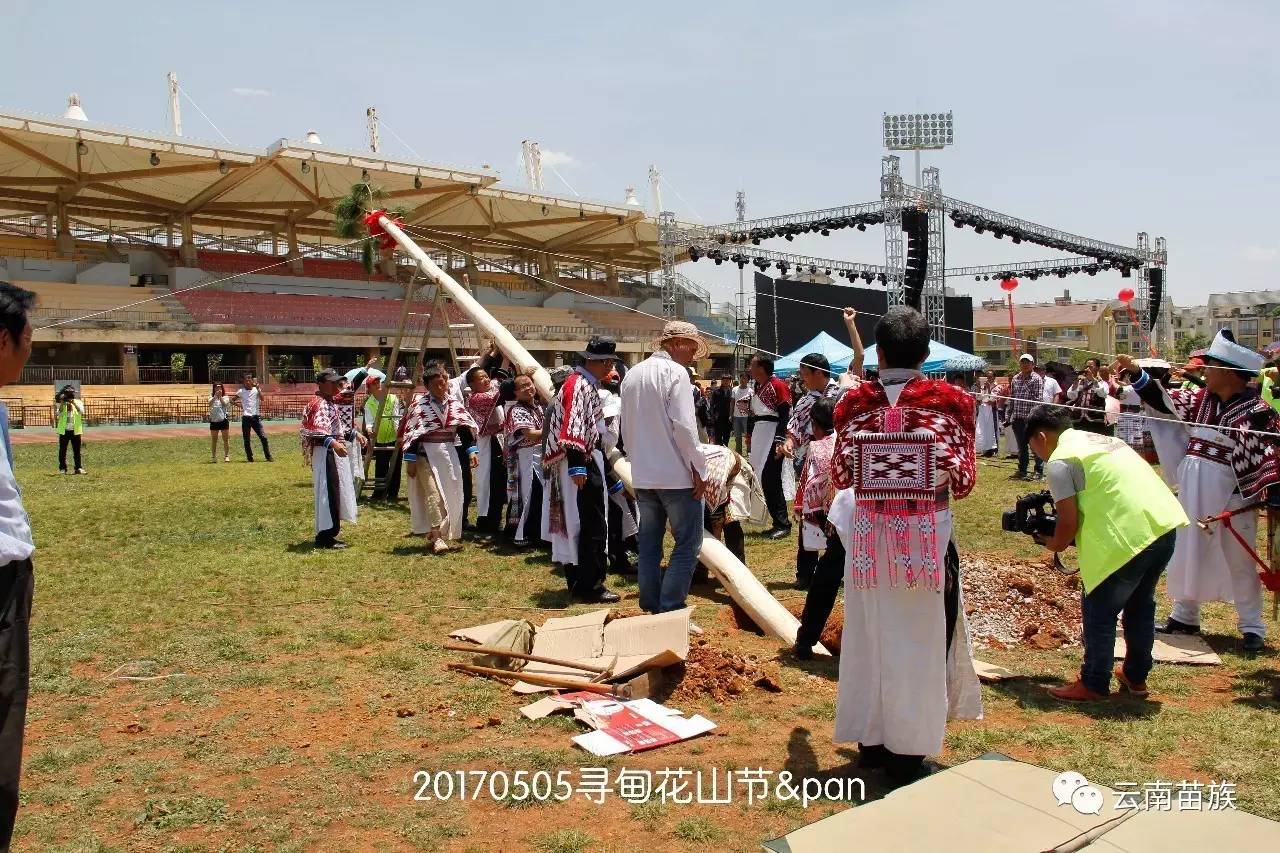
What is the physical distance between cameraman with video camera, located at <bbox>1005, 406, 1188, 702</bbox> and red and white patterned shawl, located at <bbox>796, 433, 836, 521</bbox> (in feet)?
4.38

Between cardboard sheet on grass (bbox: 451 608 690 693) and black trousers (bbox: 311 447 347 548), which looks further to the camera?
black trousers (bbox: 311 447 347 548)

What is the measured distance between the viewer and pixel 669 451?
548cm

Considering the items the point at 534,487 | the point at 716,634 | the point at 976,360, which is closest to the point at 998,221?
the point at 976,360

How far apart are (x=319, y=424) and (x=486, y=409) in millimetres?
1644

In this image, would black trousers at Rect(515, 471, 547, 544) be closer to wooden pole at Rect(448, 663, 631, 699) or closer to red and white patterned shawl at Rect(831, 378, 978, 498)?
wooden pole at Rect(448, 663, 631, 699)

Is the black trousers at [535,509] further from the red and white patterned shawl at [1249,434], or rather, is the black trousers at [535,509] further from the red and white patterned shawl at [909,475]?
the red and white patterned shawl at [909,475]

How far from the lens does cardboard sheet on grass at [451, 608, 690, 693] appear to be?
481cm

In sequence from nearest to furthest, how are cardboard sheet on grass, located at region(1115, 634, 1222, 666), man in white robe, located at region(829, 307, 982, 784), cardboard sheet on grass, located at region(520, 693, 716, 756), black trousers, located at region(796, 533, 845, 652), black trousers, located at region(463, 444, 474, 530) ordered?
man in white robe, located at region(829, 307, 982, 784), cardboard sheet on grass, located at region(520, 693, 716, 756), black trousers, located at region(796, 533, 845, 652), cardboard sheet on grass, located at region(1115, 634, 1222, 666), black trousers, located at region(463, 444, 474, 530)

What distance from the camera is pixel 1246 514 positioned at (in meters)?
5.73

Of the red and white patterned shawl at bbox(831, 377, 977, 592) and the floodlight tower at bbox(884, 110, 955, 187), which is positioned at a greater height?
the floodlight tower at bbox(884, 110, 955, 187)

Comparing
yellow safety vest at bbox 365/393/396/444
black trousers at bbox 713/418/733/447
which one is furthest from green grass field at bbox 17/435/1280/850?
black trousers at bbox 713/418/733/447

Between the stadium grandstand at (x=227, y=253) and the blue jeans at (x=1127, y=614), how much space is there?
27.5 metres

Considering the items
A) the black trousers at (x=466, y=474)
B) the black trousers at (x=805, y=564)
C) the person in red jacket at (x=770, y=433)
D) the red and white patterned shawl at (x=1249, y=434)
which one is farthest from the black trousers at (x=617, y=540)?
the red and white patterned shawl at (x=1249, y=434)

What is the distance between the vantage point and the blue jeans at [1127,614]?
4.49 meters
